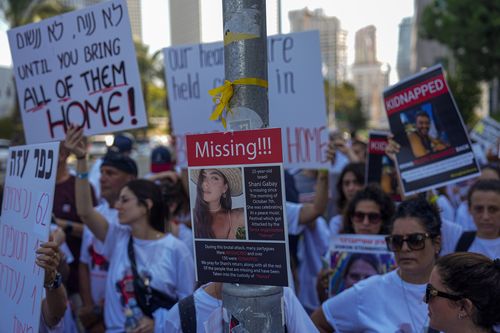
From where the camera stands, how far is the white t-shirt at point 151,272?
11.8 ft

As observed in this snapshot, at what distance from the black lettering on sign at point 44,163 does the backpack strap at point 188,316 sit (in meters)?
0.88

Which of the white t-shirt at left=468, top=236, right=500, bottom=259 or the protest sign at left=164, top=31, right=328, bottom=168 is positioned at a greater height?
the protest sign at left=164, top=31, right=328, bottom=168

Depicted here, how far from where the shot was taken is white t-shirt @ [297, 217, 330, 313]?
16.9ft

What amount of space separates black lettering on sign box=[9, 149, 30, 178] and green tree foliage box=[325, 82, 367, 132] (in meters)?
70.3

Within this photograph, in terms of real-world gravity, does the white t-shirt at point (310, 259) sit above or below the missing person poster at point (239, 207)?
below

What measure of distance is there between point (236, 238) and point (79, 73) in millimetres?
2501

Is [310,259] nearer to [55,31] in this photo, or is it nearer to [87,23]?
[87,23]

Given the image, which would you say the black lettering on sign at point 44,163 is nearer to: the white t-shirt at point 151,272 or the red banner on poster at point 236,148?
the red banner on poster at point 236,148

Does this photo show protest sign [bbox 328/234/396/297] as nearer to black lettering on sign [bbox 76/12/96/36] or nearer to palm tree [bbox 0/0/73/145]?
black lettering on sign [bbox 76/12/96/36]

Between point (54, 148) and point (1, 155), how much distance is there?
76.3 ft

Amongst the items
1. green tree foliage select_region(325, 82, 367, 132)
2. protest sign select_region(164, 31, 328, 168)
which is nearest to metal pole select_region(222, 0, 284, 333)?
protest sign select_region(164, 31, 328, 168)

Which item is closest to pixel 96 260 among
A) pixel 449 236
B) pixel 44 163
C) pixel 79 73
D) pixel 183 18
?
pixel 79 73

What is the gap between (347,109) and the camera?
77.4 m

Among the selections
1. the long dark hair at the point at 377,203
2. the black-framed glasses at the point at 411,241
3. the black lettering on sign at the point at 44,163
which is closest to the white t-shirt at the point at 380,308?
the black-framed glasses at the point at 411,241
